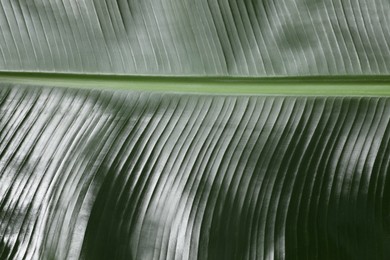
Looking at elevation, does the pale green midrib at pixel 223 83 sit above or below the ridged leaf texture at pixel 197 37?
below

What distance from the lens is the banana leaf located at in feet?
2.38

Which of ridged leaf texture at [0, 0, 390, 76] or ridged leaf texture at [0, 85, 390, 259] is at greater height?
ridged leaf texture at [0, 0, 390, 76]

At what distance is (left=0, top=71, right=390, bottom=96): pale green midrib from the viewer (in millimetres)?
753

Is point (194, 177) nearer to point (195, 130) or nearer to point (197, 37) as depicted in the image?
point (195, 130)

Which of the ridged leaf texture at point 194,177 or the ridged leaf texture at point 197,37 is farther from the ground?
the ridged leaf texture at point 197,37

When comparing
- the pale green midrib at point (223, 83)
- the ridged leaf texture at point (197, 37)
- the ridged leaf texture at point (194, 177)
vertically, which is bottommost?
the ridged leaf texture at point (194, 177)

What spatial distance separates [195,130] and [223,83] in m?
0.07

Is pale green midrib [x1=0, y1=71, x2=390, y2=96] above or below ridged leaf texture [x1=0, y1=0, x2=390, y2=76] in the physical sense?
below

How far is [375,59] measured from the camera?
2.42 ft

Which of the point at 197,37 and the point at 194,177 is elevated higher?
the point at 197,37

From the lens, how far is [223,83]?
0.81 meters

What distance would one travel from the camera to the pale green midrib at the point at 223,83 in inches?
29.6

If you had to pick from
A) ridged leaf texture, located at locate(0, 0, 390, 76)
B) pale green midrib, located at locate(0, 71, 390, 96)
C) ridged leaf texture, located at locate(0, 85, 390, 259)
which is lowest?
ridged leaf texture, located at locate(0, 85, 390, 259)

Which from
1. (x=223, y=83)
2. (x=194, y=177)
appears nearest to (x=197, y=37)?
(x=223, y=83)
